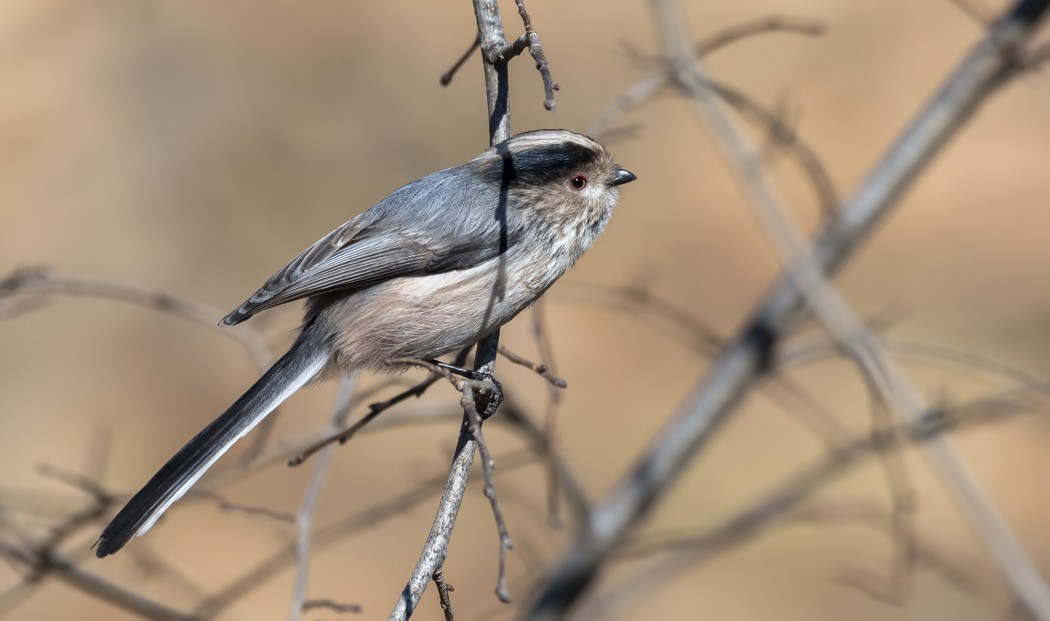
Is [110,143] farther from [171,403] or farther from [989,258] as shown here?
[989,258]

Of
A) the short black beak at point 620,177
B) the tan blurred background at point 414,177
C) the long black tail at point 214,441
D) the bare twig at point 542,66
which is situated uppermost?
the bare twig at point 542,66

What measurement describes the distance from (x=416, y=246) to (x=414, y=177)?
4.93 m

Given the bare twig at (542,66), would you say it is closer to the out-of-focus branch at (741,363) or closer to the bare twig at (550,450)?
the bare twig at (550,450)

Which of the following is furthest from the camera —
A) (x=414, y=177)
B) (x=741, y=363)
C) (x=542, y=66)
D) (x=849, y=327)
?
(x=414, y=177)

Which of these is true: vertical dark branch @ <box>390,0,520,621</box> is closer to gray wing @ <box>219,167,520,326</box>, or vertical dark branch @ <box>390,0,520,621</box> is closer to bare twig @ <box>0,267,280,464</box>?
gray wing @ <box>219,167,520,326</box>

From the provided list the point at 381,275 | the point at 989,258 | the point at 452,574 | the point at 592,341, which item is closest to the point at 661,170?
the point at 592,341

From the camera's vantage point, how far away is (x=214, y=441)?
9.93 ft

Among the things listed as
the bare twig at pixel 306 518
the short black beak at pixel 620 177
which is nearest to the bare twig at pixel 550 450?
the short black beak at pixel 620 177

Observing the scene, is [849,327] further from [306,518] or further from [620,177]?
[306,518]

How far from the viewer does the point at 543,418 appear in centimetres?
670

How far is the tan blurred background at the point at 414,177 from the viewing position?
248 inches

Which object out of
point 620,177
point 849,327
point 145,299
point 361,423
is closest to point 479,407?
point 361,423

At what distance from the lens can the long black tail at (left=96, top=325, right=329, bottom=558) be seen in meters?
2.80

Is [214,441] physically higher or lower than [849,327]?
lower
